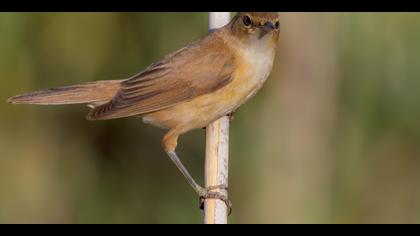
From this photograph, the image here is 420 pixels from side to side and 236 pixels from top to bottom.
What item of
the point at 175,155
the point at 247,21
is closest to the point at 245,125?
the point at 175,155

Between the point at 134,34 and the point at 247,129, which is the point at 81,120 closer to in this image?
the point at 134,34

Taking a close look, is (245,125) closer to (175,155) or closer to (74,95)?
(175,155)

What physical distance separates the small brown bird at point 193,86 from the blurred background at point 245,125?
0.50m

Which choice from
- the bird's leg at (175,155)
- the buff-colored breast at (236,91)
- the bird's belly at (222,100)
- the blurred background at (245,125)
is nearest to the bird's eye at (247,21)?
the buff-colored breast at (236,91)

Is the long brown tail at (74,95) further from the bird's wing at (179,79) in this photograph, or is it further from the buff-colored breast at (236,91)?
the buff-colored breast at (236,91)

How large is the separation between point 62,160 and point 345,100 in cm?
189

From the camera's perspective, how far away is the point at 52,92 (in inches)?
246

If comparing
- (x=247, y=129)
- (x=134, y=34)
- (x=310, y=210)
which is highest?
(x=134, y=34)

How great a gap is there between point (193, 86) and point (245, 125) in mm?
690

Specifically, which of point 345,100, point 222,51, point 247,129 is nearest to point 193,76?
point 222,51

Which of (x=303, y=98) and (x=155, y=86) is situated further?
(x=303, y=98)

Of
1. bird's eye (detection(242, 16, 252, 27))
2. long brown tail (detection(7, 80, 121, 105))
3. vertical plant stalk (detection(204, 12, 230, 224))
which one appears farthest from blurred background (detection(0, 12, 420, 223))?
vertical plant stalk (detection(204, 12, 230, 224))

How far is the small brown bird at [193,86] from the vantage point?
20.3 feet

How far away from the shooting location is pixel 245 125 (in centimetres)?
687
